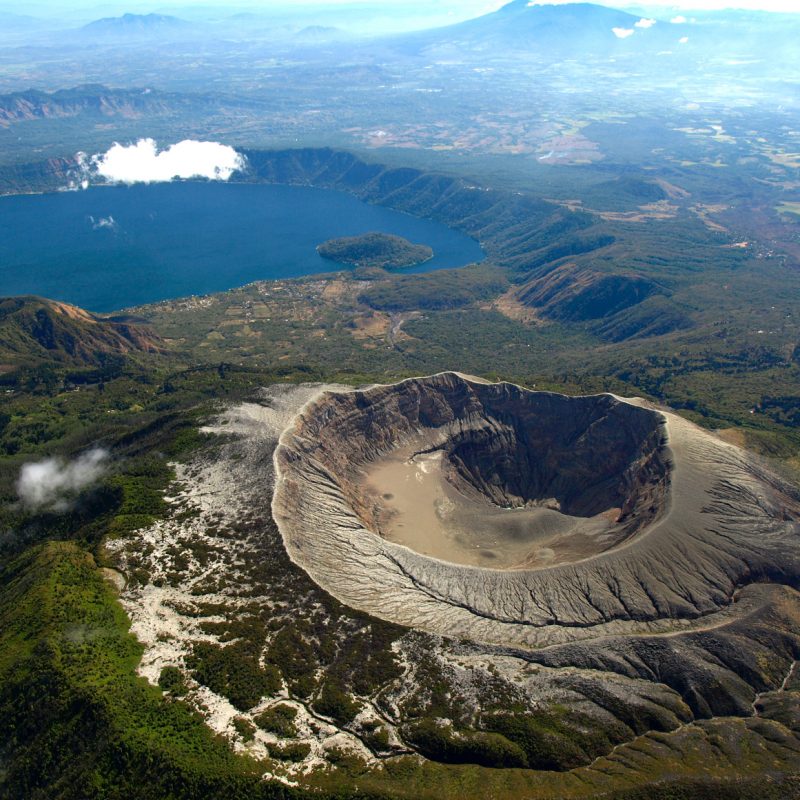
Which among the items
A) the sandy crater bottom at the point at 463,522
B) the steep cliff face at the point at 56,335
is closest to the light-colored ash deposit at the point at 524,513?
the sandy crater bottom at the point at 463,522

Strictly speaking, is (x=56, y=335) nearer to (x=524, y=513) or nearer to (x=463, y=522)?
(x=463, y=522)

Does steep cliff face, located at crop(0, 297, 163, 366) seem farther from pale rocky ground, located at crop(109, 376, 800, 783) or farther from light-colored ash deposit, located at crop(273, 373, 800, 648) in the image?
pale rocky ground, located at crop(109, 376, 800, 783)

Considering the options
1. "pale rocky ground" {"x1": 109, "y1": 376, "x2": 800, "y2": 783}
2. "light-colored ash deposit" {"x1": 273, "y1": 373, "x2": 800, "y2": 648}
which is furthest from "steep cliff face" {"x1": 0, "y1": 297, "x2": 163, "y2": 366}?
"pale rocky ground" {"x1": 109, "y1": 376, "x2": 800, "y2": 783}

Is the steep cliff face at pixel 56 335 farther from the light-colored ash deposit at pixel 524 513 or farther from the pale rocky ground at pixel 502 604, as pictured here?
the pale rocky ground at pixel 502 604

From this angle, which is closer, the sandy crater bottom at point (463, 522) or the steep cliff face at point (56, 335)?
the sandy crater bottom at point (463, 522)

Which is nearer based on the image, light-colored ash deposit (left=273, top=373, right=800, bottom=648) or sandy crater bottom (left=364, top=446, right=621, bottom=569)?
light-colored ash deposit (left=273, top=373, right=800, bottom=648)

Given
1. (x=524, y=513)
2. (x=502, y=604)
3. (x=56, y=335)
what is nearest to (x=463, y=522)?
(x=524, y=513)

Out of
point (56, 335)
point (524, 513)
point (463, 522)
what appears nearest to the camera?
point (463, 522)

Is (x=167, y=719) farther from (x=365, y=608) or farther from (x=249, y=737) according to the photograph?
(x=365, y=608)

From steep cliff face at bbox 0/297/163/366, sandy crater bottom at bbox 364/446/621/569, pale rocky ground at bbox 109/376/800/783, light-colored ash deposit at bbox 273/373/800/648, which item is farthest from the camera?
steep cliff face at bbox 0/297/163/366
